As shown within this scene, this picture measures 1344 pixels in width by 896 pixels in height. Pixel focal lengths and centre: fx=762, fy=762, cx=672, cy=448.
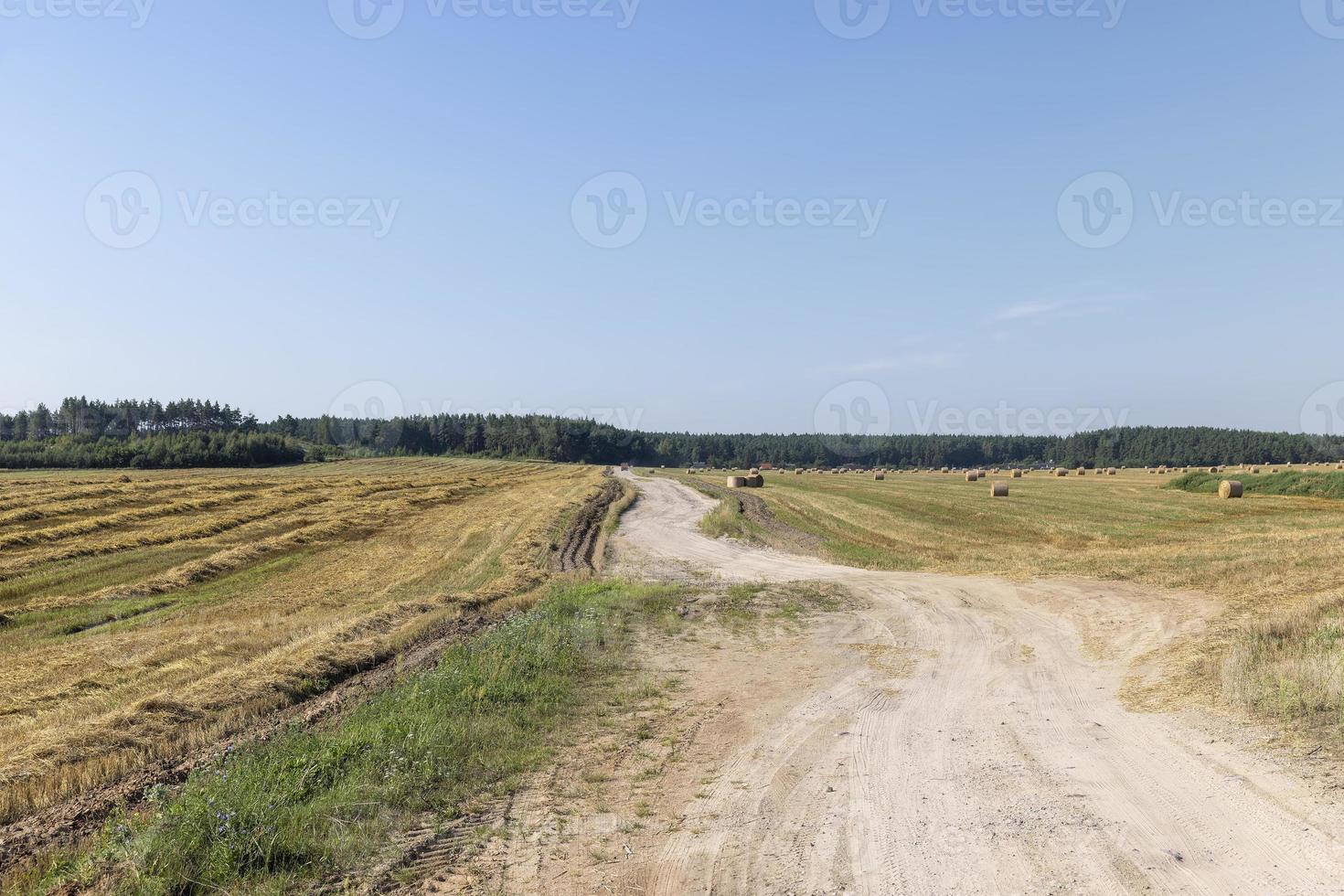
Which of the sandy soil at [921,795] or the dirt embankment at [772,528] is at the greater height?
the sandy soil at [921,795]

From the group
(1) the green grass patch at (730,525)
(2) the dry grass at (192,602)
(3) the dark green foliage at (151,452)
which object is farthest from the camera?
(3) the dark green foliage at (151,452)

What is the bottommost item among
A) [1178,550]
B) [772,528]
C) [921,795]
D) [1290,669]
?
[772,528]

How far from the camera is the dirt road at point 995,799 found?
6387mm

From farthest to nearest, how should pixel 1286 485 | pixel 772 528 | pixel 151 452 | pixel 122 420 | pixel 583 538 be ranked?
pixel 122 420
pixel 151 452
pixel 1286 485
pixel 772 528
pixel 583 538

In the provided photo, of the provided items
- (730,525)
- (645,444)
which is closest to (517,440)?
(645,444)

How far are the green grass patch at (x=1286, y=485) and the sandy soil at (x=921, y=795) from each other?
150 feet

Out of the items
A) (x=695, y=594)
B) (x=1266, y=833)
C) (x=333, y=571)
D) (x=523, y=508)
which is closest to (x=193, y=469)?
(x=523, y=508)

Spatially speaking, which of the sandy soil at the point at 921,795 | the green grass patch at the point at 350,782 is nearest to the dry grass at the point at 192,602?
the green grass patch at the point at 350,782

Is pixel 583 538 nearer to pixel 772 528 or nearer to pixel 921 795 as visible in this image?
pixel 772 528

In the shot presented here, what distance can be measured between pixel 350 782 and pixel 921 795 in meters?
6.10

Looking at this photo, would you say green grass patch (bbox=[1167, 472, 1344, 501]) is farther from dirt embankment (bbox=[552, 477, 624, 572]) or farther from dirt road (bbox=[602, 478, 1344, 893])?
dirt road (bbox=[602, 478, 1344, 893])

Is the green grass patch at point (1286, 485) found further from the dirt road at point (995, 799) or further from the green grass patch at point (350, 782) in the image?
the green grass patch at point (350, 782)

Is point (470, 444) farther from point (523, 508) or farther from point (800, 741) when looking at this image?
point (800, 741)

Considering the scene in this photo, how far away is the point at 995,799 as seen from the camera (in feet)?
26.0
